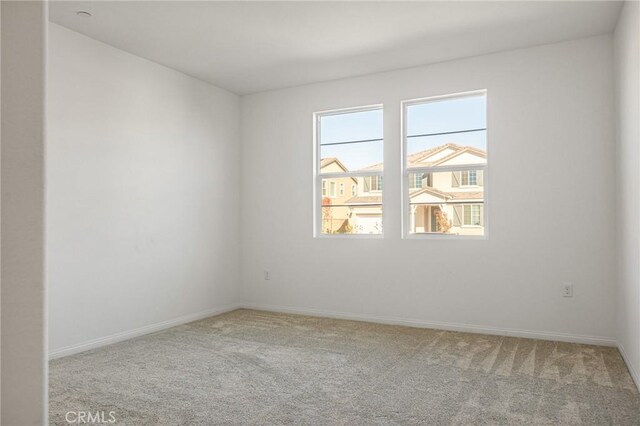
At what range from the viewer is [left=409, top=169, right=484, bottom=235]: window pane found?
4.38 m

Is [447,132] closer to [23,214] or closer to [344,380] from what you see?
[344,380]

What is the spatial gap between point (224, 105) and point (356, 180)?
1.81 metres

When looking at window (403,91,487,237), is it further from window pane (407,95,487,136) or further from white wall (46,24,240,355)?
white wall (46,24,240,355)

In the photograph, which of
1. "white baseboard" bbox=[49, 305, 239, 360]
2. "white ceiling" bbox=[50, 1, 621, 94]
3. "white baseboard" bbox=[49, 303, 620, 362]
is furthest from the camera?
"white baseboard" bbox=[49, 303, 620, 362]

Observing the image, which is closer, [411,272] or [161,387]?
[161,387]

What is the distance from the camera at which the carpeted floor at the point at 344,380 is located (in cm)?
239

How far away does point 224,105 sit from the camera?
5.37 meters

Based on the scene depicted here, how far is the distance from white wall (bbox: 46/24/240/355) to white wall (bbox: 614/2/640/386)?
3895mm

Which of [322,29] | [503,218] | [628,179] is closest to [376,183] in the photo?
[503,218]

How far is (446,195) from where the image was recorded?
4516mm

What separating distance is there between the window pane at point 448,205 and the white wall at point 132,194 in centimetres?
221

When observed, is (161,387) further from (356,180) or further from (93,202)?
(356,180)

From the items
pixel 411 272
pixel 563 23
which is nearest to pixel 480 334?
pixel 411 272

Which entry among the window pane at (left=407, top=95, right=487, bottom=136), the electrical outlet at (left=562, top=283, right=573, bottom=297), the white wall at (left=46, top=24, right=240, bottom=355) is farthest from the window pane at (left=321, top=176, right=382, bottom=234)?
the electrical outlet at (left=562, top=283, right=573, bottom=297)
